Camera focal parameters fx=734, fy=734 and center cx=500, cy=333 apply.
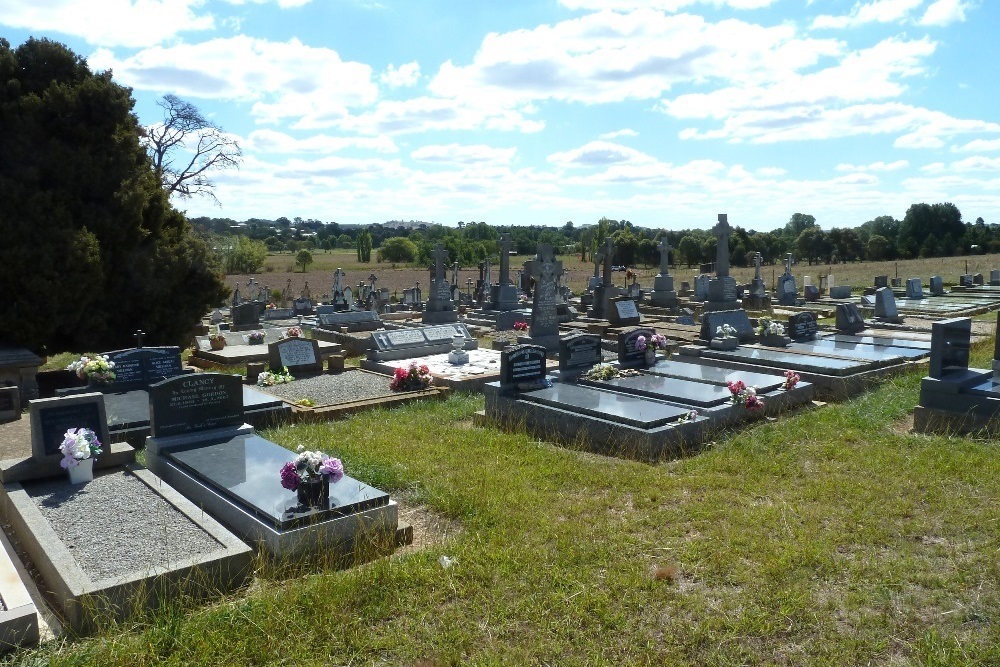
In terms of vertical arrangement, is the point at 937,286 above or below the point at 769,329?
Result: above

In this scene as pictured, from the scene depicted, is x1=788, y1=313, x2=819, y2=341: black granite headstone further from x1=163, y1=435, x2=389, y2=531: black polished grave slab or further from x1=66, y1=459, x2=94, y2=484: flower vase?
x1=66, y1=459, x2=94, y2=484: flower vase

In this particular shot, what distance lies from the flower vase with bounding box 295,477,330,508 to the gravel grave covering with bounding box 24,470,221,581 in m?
0.70

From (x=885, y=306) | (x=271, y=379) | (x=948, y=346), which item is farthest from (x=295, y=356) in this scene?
(x=885, y=306)

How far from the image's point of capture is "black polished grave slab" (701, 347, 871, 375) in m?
11.6

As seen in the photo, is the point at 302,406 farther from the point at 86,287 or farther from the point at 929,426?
the point at 929,426

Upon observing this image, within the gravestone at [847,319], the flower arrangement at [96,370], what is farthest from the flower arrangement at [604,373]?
the gravestone at [847,319]

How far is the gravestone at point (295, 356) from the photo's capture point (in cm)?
1312

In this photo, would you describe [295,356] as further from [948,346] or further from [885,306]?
[885,306]

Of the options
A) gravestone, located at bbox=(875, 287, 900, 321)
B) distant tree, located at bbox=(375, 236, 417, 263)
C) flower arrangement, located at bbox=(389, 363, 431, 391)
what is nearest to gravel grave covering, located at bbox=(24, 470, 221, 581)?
flower arrangement, located at bbox=(389, 363, 431, 391)

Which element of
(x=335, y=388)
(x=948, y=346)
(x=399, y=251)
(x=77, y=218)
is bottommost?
(x=335, y=388)

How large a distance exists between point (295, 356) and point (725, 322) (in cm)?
803

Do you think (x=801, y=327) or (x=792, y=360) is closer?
(x=792, y=360)

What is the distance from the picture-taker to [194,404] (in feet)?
25.7

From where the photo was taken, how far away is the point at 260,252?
5166 cm
